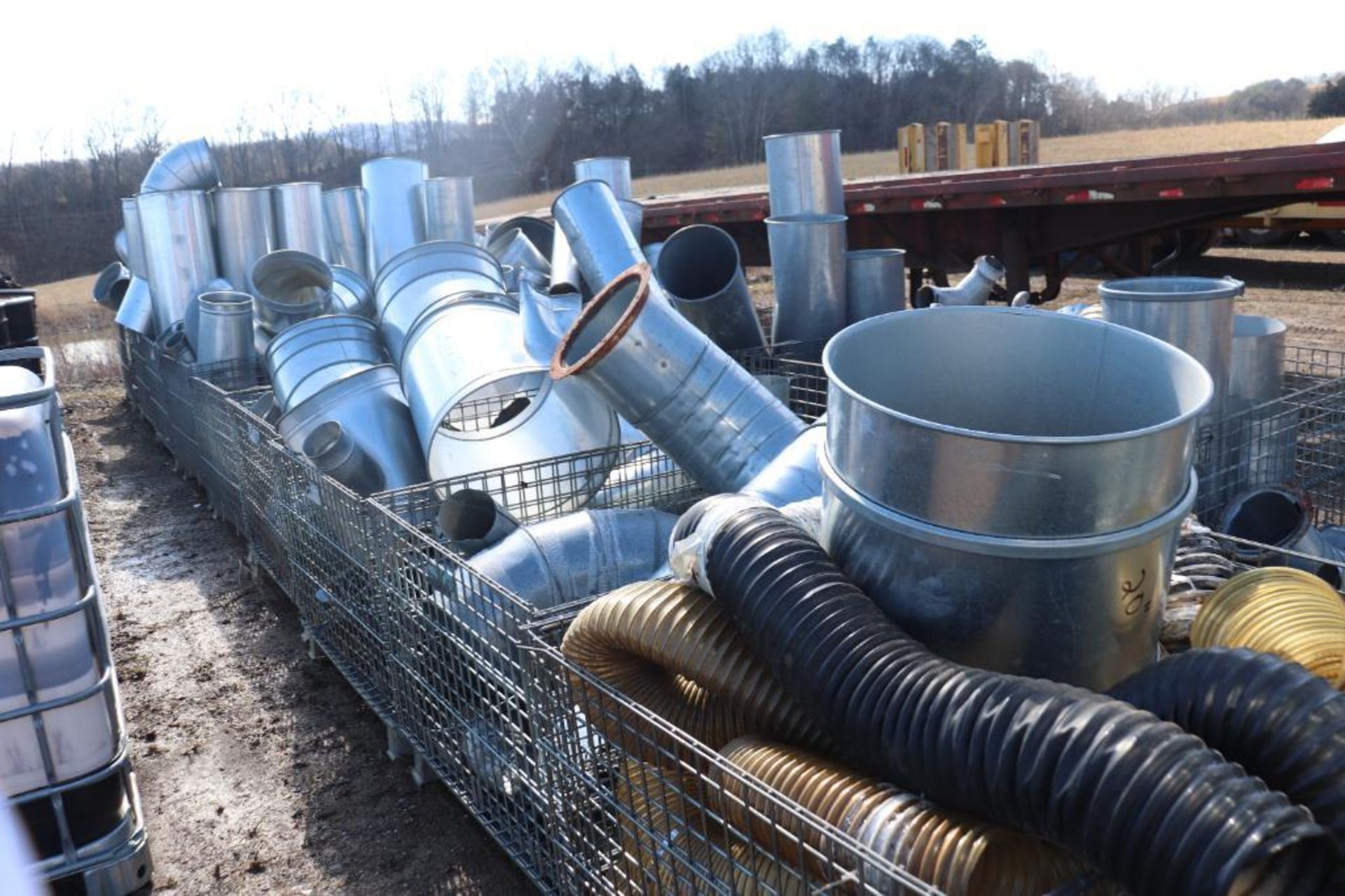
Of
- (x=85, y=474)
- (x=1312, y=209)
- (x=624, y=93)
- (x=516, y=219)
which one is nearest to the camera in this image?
(x=85, y=474)

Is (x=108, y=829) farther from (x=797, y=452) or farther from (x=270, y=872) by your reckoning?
(x=797, y=452)

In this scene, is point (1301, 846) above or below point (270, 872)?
above

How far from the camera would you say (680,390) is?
11.8 ft

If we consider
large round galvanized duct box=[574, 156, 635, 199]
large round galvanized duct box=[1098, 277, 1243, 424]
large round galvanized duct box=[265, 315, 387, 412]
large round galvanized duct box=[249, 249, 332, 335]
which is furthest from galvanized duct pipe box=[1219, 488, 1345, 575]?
large round galvanized duct box=[574, 156, 635, 199]

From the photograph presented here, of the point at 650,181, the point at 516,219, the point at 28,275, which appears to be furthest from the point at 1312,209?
the point at 28,275

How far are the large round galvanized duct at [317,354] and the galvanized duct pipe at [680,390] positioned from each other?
2.02 m

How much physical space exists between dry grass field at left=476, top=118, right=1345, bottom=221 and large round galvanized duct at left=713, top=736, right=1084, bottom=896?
889 inches

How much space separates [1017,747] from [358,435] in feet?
11.9

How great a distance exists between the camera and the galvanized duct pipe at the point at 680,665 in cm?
221

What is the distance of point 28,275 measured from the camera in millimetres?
27469

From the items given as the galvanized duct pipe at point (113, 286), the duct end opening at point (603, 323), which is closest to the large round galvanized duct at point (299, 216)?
the galvanized duct pipe at point (113, 286)

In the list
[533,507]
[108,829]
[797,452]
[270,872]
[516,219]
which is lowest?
[270,872]

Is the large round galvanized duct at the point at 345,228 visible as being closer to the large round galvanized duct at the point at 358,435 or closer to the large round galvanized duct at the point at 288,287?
the large round galvanized duct at the point at 288,287

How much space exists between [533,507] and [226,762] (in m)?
1.48
